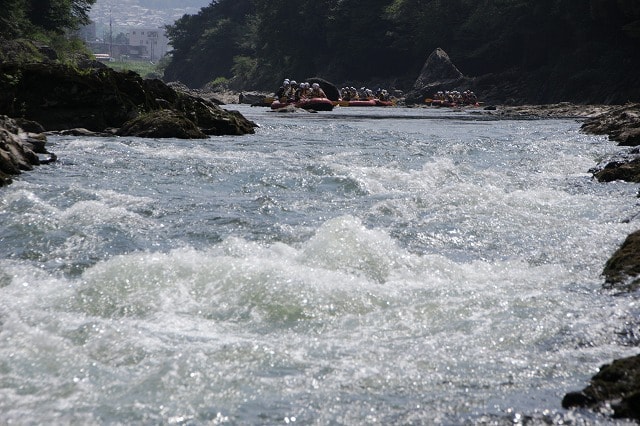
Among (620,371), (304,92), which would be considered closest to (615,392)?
(620,371)

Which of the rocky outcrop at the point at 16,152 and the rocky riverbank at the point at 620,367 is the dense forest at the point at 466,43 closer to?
the rocky riverbank at the point at 620,367

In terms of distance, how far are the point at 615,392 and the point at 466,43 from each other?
73.5 meters

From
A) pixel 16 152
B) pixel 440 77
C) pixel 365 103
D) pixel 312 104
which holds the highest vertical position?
pixel 16 152

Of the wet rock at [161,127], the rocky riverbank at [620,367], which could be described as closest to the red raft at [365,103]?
the wet rock at [161,127]

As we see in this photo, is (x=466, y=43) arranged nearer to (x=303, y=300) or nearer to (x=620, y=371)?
(x=303, y=300)

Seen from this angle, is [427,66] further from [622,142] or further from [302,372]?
[302,372]

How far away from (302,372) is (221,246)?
3218mm

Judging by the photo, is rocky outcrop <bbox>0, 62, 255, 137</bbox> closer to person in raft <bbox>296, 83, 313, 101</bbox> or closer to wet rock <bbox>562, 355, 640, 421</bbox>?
wet rock <bbox>562, 355, 640, 421</bbox>

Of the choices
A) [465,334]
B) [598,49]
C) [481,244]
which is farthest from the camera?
[598,49]

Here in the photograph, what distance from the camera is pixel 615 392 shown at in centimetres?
414

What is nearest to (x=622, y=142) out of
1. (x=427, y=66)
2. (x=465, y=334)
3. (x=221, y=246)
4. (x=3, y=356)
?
(x=221, y=246)

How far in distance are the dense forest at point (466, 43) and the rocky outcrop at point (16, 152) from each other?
39219mm

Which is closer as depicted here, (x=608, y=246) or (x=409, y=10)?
(x=608, y=246)

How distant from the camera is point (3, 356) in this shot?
197 inches
